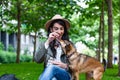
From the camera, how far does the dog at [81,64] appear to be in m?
6.64

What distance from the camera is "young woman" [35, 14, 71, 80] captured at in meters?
5.53

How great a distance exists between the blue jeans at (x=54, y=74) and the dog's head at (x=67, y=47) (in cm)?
47

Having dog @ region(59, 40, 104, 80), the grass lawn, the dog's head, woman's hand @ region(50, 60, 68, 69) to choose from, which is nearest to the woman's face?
the dog's head

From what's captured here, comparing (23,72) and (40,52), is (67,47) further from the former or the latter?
(23,72)

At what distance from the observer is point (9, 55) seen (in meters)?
34.9

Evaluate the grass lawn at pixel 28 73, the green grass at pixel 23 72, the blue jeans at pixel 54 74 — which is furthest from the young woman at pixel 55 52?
the green grass at pixel 23 72

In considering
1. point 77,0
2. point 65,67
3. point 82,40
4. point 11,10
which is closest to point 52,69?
point 65,67

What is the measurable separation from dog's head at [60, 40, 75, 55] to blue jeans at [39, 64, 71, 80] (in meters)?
0.47

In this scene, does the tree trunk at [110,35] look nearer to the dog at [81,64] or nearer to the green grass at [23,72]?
the green grass at [23,72]

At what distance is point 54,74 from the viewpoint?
5422 millimetres

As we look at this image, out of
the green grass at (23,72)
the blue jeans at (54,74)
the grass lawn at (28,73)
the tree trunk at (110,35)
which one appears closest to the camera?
the blue jeans at (54,74)

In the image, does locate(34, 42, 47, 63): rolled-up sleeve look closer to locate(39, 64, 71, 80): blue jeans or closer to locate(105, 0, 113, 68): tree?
→ locate(39, 64, 71, 80): blue jeans

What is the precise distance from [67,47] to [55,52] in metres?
0.53

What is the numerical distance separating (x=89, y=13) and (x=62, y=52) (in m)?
15.1
